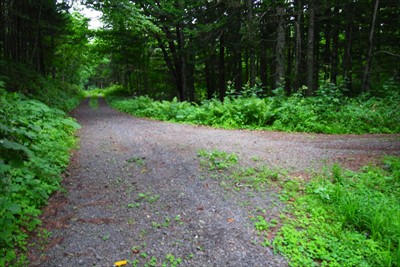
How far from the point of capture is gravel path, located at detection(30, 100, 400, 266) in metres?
2.73

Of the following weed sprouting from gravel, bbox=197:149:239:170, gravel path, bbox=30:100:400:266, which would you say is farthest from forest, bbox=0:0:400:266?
weed sprouting from gravel, bbox=197:149:239:170

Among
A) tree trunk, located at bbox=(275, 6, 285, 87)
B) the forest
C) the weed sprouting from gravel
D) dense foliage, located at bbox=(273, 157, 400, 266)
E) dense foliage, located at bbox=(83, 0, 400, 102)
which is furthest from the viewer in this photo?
dense foliage, located at bbox=(83, 0, 400, 102)

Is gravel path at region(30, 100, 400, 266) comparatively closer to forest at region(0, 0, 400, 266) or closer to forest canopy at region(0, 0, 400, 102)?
forest at region(0, 0, 400, 266)

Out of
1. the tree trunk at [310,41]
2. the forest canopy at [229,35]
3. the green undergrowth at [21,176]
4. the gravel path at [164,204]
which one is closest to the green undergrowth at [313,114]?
the forest canopy at [229,35]

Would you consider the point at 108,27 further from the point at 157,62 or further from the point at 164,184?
the point at 164,184

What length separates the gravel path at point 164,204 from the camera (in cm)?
273

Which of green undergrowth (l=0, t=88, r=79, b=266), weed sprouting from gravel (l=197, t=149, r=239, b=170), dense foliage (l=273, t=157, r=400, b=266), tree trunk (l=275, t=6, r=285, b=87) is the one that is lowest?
→ dense foliage (l=273, t=157, r=400, b=266)

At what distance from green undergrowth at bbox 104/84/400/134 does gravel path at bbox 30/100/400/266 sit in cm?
173

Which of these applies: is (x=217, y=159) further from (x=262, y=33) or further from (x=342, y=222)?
(x=262, y=33)

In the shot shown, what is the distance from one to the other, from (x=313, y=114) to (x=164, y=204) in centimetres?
720

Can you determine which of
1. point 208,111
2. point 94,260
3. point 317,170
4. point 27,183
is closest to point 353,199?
point 317,170

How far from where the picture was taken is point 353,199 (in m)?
3.50

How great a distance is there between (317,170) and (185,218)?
277cm

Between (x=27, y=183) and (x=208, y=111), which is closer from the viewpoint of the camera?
(x=27, y=183)
